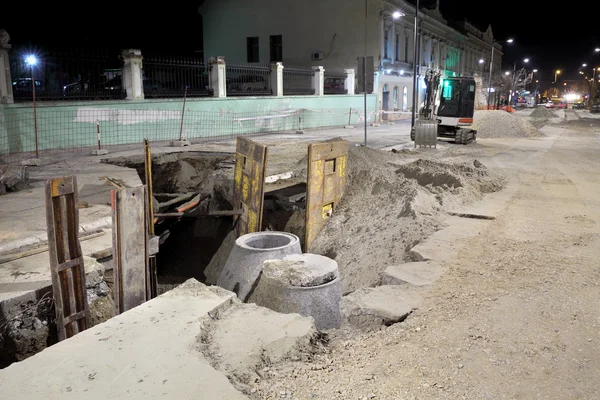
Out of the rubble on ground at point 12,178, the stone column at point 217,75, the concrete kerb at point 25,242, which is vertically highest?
the stone column at point 217,75

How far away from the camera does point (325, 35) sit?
33.9 m

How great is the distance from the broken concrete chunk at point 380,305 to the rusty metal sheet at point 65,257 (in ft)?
8.40

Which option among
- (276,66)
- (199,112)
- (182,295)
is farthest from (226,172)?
(276,66)

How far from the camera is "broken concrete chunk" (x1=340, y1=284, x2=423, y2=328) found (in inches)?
168

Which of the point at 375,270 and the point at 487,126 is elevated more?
the point at 487,126

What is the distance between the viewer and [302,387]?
3.10 metres

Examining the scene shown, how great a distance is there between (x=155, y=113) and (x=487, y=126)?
1737 centimetres

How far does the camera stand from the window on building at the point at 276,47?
36.0 m

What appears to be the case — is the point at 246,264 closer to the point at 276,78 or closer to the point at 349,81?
the point at 276,78

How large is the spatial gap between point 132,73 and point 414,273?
1387 cm

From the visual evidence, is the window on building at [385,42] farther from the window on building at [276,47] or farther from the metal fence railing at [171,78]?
the metal fence railing at [171,78]

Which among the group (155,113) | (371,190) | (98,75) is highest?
(98,75)

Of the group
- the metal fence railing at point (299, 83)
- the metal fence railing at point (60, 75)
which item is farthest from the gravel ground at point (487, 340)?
the metal fence railing at point (299, 83)

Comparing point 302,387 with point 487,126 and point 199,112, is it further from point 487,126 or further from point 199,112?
point 487,126
